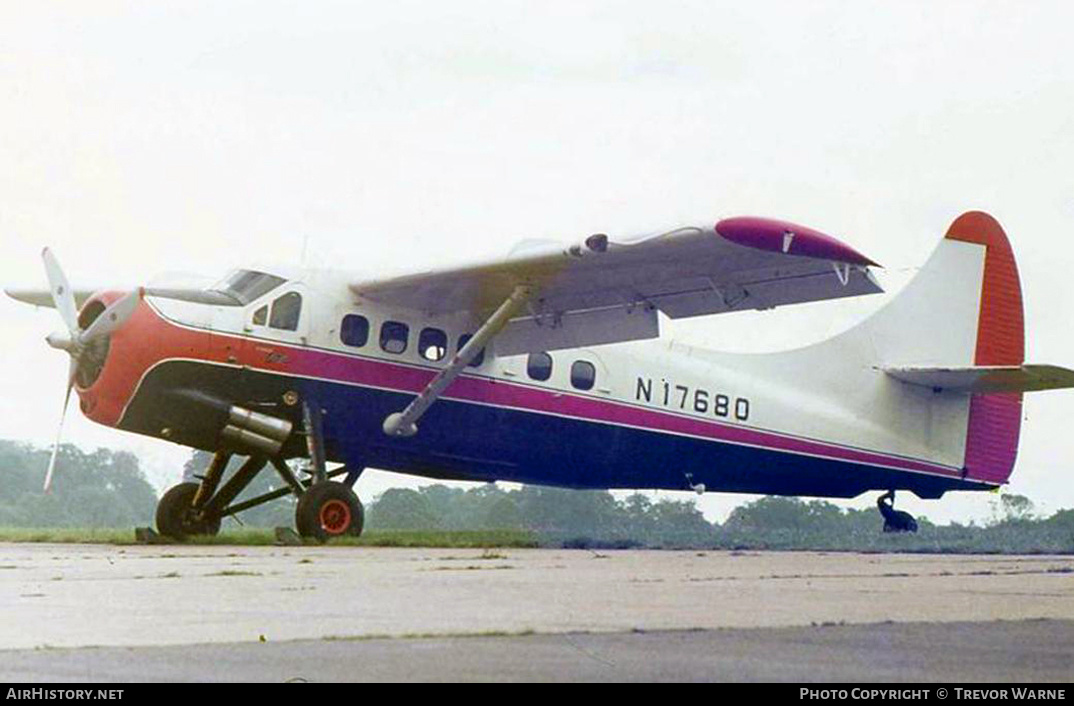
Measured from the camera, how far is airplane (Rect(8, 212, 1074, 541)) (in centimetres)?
1842

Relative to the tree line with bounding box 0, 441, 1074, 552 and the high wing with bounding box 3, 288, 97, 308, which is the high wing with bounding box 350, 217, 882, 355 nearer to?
the tree line with bounding box 0, 441, 1074, 552

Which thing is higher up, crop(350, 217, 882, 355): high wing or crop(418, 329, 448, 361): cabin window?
crop(350, 217, 882, 355): high wing

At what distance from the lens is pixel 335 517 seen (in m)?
18.7

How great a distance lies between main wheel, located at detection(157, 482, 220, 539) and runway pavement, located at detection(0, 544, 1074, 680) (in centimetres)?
570

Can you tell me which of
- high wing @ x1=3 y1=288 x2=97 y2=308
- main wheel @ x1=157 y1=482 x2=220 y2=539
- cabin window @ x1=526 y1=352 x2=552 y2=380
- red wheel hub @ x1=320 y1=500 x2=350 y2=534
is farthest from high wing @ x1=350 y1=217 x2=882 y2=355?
high wing @ x1=3 y1=288 x2=97 y2=308

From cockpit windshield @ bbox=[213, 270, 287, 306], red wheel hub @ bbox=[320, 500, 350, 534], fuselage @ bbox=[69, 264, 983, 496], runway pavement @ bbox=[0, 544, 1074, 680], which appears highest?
cockpit windshield @ bbox=[213, 270, 287, 306]

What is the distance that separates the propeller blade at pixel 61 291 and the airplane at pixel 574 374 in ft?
0.08

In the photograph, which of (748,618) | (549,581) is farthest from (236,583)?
(748,618)

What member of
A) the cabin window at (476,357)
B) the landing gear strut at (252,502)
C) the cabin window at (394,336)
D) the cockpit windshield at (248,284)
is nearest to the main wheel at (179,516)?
the landing gear strut at (252,502)

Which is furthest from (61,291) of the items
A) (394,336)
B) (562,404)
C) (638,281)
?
(638,281)

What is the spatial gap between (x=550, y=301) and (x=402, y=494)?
3.04 metres

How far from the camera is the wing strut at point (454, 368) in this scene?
19578mm

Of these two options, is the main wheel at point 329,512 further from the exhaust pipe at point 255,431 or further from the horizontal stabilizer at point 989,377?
the horizontal stabilizer at point 989,377

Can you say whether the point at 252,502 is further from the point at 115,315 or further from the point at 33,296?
the point at 33,296
